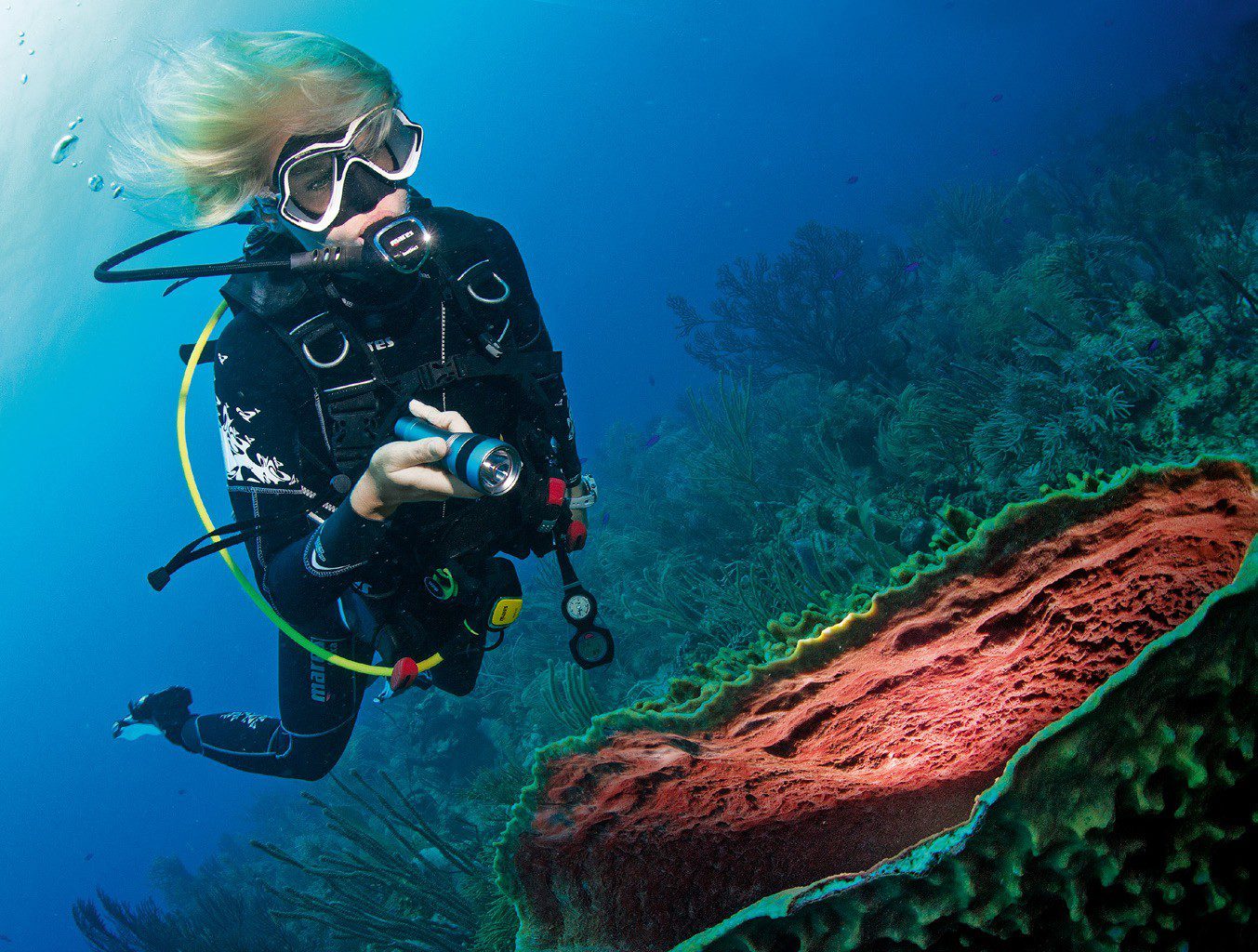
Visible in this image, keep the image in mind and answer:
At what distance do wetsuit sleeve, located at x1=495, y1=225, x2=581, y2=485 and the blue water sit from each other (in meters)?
23.8

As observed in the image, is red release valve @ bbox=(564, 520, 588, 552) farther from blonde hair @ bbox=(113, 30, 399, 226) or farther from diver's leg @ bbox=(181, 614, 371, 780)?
blonde hair @ bbox=(113, 30, 399, 226)

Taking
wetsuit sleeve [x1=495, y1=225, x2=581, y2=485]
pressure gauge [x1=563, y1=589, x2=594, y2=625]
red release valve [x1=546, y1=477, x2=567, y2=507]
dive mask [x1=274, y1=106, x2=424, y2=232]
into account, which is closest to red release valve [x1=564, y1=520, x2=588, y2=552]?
pressure gauge [x1=563, y1=589, x2=594, y2=625]

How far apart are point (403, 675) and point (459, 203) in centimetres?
9634

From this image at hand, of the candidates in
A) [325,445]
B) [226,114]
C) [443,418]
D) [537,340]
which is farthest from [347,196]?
[443,418]

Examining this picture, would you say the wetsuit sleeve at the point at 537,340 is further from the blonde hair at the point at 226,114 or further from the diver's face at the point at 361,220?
the blonde hair at the point at 226,114

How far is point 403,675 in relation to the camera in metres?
2.53

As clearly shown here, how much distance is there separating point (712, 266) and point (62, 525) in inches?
3125

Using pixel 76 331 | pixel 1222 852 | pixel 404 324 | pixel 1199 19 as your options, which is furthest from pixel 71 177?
pixel 1199 19

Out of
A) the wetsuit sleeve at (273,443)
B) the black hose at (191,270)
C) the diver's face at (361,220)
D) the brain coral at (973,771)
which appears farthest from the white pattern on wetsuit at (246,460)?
the brain coral at (973,771)

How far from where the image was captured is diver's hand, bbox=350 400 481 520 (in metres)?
1.72

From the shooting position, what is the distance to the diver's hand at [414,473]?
1.72 meters

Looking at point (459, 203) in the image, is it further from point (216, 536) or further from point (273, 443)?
point (216, 536)

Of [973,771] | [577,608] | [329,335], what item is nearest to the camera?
[973,771]

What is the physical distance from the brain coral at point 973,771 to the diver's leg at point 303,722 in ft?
7.42
